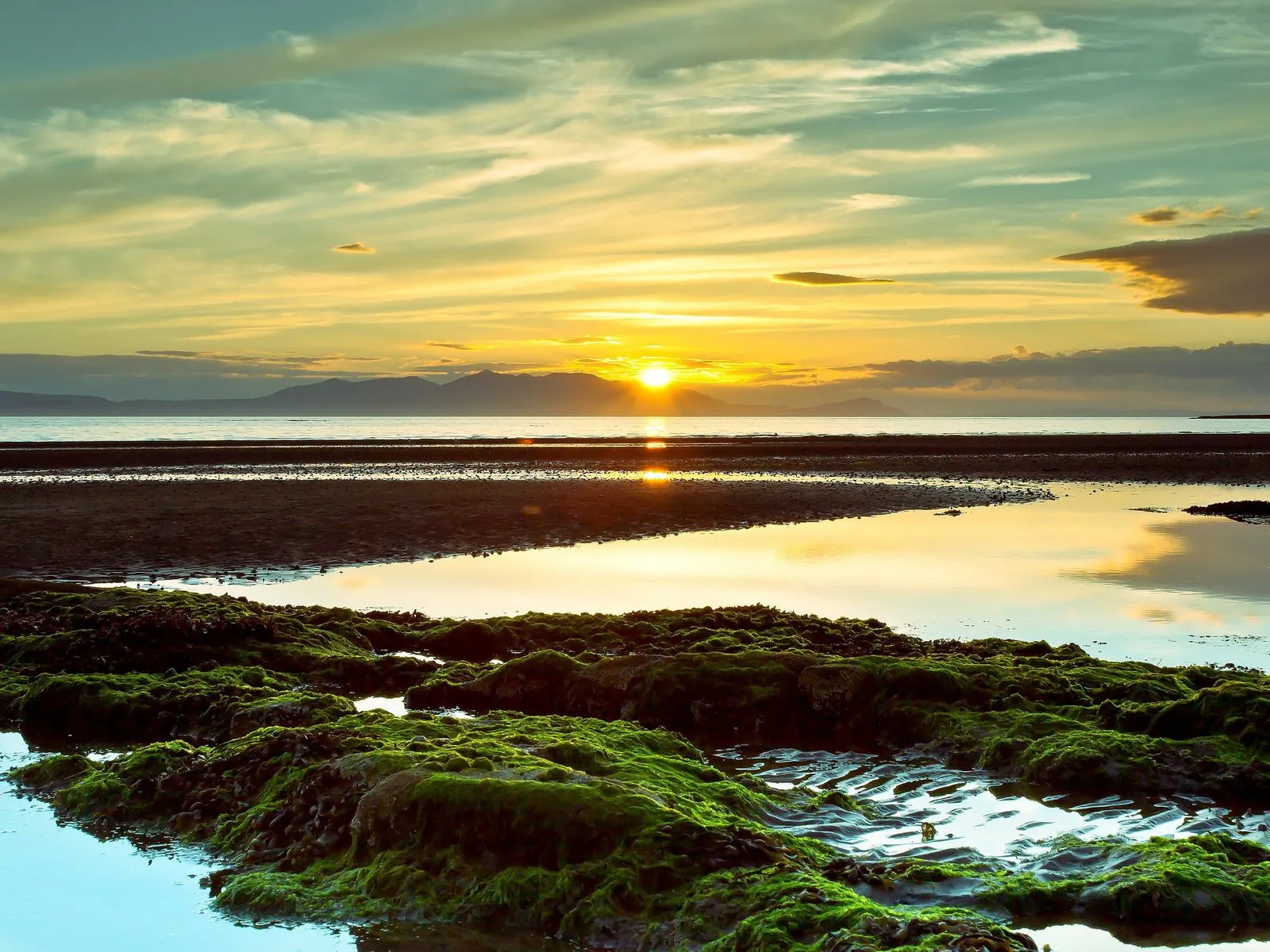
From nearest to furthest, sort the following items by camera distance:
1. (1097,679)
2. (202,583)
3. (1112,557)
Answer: (1097,679) < (202,583) < (1112,557)

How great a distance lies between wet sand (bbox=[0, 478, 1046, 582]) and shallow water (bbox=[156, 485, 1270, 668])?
7.90ft

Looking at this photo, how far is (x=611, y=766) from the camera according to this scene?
8.54m

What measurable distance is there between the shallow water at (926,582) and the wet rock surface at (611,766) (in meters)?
3.47

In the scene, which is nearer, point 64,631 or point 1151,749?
point 1151,749

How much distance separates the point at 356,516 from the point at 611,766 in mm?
27510

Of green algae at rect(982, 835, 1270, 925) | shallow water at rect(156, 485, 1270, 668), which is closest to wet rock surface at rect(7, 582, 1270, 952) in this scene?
green algae at rect(982, 835, 1270, 925)

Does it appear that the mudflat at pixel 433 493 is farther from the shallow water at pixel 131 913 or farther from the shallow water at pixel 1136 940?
the shallow water at pixel 1136 940

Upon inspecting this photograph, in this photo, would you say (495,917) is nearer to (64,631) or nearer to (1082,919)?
(1082,919)

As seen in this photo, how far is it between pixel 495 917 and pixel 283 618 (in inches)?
390

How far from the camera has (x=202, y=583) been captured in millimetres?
22828

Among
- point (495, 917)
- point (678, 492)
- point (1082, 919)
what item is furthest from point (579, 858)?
point (678, 492)

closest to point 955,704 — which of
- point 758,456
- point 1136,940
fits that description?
point 1136,940

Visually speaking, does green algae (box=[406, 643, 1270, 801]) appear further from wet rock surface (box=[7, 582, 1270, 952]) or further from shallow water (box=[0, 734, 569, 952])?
shallow water (box=[0, 734, 569, 952])

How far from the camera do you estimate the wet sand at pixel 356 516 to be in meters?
26.6
